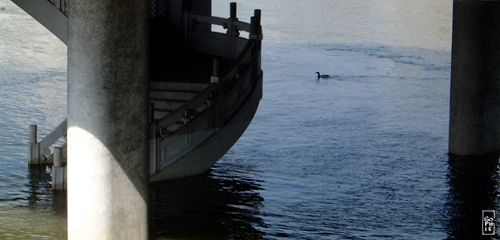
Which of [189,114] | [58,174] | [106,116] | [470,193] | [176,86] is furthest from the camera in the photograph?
[176,86]

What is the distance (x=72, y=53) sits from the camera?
1652 cm

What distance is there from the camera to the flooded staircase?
23.2 meters

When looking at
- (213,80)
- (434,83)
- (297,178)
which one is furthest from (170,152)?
(434,83)

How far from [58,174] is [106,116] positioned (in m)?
6.94

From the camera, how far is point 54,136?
80.3 feet

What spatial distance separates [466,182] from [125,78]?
1126 cm

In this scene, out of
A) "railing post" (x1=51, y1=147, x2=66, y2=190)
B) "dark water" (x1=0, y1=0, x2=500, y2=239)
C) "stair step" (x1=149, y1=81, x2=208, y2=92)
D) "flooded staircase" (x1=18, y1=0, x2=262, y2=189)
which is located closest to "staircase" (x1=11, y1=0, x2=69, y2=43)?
"flooded staircase" (x1=18, y1=0, x2=262, y2=189)

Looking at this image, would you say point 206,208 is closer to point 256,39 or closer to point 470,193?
point 256,39

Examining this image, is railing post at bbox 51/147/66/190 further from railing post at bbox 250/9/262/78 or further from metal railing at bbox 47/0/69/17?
railing post at bbox 250/9/262/78

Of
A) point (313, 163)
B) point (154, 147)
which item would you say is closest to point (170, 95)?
point (154, 147)

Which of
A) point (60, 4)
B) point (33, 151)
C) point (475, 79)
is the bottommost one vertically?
point (33, 151)

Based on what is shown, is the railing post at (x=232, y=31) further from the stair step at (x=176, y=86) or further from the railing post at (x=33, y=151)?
the railing post at (x=33, y=151)

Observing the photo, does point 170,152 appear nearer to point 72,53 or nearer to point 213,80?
point 213,80

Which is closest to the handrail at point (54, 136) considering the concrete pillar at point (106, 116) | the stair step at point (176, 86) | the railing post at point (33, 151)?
the railing post at point (33, 151)
